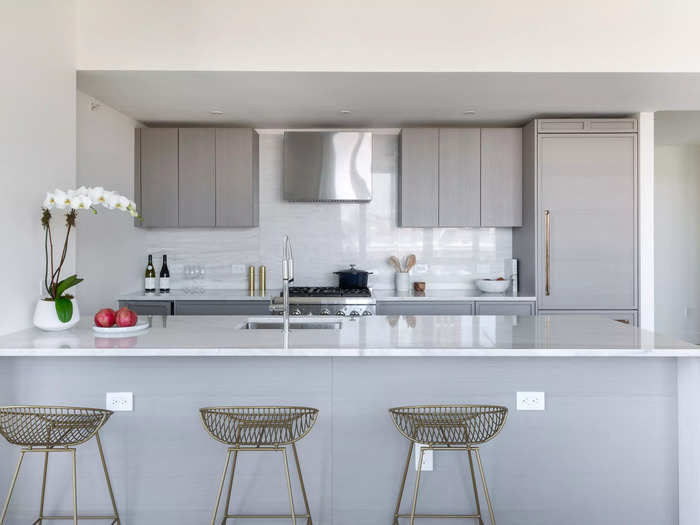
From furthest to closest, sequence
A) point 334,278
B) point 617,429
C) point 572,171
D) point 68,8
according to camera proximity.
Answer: point 334,278, point 572,171, point 68,8, point 617,429

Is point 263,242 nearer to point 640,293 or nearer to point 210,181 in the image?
point 210,181

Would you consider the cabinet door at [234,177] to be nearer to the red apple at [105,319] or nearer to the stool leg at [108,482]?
the red apple at [105,319]

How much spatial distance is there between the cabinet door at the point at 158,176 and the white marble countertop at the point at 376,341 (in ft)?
6.06

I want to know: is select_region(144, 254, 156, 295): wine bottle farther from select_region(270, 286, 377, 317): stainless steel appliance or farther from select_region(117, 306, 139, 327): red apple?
select_region(117, 306, 139, 327): red apple

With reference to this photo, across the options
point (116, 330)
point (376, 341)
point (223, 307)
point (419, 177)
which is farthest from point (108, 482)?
point (419, 177)

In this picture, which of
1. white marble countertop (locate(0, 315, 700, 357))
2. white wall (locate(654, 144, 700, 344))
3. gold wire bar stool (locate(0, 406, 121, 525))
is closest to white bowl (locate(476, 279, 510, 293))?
white marble countertop (locate(0, 315, 700, 357))

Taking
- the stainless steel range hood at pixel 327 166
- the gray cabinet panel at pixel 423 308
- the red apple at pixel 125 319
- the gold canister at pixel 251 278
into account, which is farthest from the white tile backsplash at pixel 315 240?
the red apple at pixel 125 319

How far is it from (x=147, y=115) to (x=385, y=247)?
2.30m

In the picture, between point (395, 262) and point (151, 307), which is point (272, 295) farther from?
point (395, 262)

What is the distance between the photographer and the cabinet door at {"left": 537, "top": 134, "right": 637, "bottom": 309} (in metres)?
4.62

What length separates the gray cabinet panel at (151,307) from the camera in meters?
4.62

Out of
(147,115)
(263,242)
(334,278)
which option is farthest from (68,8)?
(334,278)

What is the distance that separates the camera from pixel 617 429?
105 inches

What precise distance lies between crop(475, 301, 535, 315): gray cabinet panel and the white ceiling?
4.92 ft
